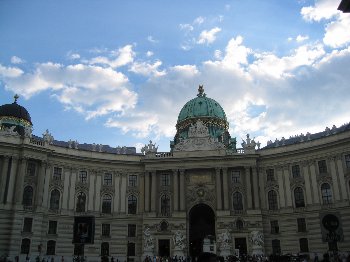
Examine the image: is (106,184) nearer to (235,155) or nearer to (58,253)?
(58,253)

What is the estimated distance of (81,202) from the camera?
2506 inches

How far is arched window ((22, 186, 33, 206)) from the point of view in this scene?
191 feet

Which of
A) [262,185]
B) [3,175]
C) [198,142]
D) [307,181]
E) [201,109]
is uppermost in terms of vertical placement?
[201,109]

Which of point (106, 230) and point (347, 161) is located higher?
point (347, 161)

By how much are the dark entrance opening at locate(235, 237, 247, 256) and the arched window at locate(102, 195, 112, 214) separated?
20.8 m

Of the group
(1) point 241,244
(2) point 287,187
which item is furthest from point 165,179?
(2) point 287,187

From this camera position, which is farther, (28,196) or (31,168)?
(31,168)

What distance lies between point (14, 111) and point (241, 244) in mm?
42486

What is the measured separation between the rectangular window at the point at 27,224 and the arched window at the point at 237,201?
101 ft

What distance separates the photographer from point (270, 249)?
60.8 m

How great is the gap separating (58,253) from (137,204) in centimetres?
1451

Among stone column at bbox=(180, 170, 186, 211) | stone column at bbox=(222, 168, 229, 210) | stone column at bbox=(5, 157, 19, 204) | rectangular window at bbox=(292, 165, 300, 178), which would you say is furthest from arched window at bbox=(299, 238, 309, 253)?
stone column at bbox=(5, 157, 19, 204)

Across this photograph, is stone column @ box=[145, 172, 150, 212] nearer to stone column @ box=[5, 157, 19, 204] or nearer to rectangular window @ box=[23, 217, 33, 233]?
rectangular window @ box=[23, 217, 33, 233]

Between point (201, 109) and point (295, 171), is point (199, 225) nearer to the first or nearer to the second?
point (295, 171)
